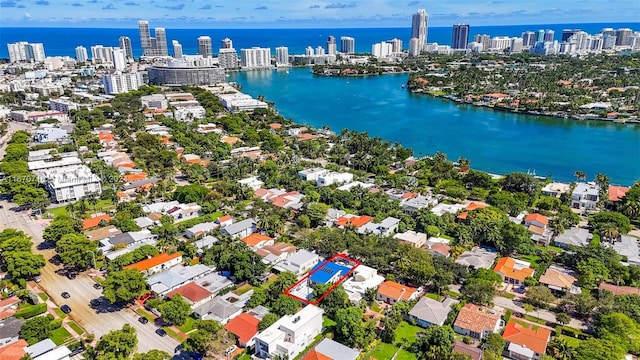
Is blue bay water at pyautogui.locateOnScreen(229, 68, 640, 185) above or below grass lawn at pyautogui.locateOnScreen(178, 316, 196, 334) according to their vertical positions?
above

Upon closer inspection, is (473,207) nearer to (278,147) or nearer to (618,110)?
(278,147)

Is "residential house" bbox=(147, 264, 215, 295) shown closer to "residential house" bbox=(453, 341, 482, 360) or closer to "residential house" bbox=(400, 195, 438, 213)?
"residential house" bbox=(453, 341, 482, 360)

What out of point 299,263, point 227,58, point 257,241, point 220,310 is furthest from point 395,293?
point 227,58

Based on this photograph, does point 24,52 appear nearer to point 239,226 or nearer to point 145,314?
point 239,226

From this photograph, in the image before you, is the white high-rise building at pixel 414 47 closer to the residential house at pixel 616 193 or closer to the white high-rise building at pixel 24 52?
the white high-rise building at pixel 24 52

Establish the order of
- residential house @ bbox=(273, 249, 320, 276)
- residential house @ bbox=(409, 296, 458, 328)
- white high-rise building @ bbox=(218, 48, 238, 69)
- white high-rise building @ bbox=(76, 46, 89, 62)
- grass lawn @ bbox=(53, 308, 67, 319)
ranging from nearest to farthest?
1. residential house @ bbox=(409, 296, 458, 328)
2. grass lawn @ bbox=(53, 308, 67, 319)
3. residential house @ bbox=(273, 249, 320, 276)
4. white high-rise building @ bbox=(218, 48, 238, 69)
5. white high-rise building @ bbox=(76, 46, 89, 62)

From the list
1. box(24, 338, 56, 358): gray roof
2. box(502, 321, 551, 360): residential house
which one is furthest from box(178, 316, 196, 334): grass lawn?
box(502, 321, 551, 360): residential house
